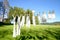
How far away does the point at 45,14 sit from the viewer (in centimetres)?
8125

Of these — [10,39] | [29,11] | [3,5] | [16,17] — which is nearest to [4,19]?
[3,5]

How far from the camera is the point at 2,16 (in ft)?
163

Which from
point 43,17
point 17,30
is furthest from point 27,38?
point 43,17

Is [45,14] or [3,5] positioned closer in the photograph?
[3,5]

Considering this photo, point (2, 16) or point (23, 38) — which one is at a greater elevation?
point (2, 16)

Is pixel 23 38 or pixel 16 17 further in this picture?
pixel 16 17

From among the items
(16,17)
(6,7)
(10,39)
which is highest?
(6,7)

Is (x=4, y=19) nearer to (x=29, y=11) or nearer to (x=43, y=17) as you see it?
(x=29, y=11)

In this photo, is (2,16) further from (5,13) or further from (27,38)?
(27,38)

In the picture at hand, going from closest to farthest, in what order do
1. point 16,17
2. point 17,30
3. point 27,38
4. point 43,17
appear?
1. point 27,38
2. point 17,30
3. point 16,17
4. point 43,17

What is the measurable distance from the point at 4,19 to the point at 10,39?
33.9m

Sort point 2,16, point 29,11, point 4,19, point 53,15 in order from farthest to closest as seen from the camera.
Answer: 1. point 53,15
2. point 2,16
3. point 4,19
4. point 29,11

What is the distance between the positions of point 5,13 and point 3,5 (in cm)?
390

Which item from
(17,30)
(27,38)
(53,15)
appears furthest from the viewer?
(53,15)
